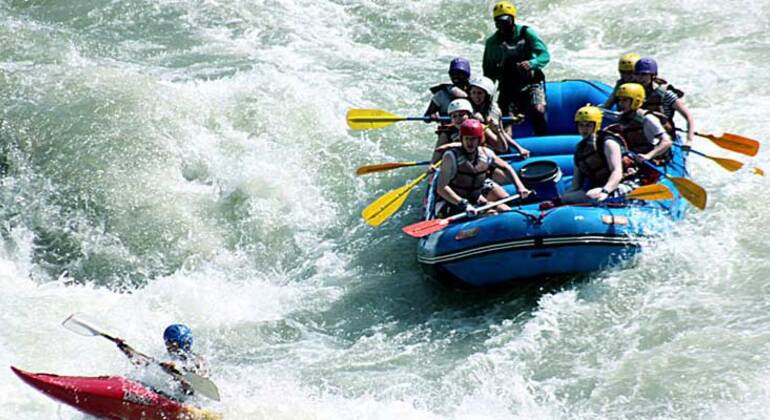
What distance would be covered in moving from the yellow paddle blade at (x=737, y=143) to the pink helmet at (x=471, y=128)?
206 centimetres

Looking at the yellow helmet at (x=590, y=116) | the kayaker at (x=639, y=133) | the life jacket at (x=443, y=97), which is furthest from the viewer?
the life jacket at (x=443, y=97)

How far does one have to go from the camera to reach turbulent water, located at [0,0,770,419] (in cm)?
796

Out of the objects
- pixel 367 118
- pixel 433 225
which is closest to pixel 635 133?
pixel 433 225

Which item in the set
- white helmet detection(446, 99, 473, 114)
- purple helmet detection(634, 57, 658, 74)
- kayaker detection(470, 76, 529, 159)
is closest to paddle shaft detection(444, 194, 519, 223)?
white helmet detection(446, 99, 473, 114)

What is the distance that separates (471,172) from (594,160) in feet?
3.07

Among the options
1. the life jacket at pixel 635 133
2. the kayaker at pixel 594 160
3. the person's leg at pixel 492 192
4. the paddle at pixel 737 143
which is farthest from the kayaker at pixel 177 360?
the paddle at pixel 737 143

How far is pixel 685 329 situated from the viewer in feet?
27.1

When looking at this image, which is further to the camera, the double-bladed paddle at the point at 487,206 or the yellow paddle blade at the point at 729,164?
the yellow paddle blade at the point at 729,164

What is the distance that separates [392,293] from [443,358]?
1234 millimetres

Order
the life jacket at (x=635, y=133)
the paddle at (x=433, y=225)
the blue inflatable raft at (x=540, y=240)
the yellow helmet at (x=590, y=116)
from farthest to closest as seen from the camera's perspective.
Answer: the life jacket at (x=635, y=133)
the yellow helmet at (x=590, y=116)
the paddle at (x=433, y=225)
the blue inflatable raft at (x=540, y=240)

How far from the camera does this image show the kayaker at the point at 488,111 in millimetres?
9680

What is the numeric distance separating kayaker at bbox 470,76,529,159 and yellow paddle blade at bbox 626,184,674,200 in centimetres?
136

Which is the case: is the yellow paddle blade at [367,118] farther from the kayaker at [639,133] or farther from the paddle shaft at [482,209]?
the kayaker at [639,133]

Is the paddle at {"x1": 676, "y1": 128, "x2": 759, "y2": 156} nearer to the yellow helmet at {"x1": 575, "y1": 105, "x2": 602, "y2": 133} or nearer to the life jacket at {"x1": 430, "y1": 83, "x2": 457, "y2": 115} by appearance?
the yellow helmet at {"x1": 575, "y1": 105, "x2": 602, "y2": 133}
